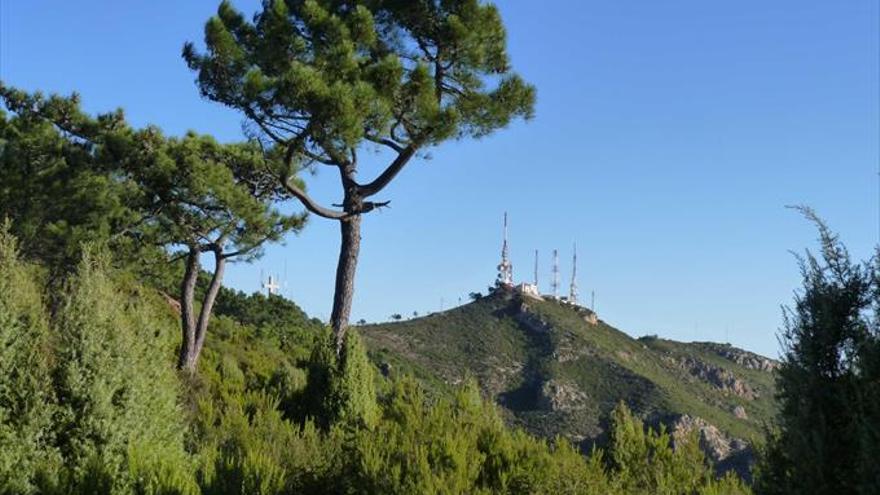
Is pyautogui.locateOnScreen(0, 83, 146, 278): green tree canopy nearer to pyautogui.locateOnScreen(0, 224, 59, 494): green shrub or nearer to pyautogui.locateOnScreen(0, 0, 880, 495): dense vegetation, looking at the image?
pyautogui.locateOnScreen(0, 0, 880, 495): dense vegetation

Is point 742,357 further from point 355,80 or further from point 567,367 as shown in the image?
point 355,80

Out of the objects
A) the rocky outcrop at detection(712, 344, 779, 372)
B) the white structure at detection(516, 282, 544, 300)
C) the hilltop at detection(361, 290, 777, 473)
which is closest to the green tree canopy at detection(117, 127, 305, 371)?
the hilltop at detection(361, 290, 777, 473)

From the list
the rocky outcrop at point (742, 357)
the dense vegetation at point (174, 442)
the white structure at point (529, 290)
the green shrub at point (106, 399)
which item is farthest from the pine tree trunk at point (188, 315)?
the rocky outcrop at point (742, 357)

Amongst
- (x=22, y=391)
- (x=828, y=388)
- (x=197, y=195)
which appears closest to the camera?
(x=828, y=388)

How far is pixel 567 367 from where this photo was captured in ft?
201

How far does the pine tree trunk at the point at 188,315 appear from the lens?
626 inches

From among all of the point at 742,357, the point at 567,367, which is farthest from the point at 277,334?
the point at 742,357

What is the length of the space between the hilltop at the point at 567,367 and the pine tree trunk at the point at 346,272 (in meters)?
31.5

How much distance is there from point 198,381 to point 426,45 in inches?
257

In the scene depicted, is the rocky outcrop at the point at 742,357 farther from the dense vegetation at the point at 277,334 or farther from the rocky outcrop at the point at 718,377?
the dense vegetation at the point at 277,334

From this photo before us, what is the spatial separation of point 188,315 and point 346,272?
518 cm

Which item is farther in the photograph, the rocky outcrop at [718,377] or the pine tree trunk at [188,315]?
the rocky outcrop at [718,377]

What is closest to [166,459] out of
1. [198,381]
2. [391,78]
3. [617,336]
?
[198,381]

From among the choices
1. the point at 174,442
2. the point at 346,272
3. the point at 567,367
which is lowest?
the point at 174,442
